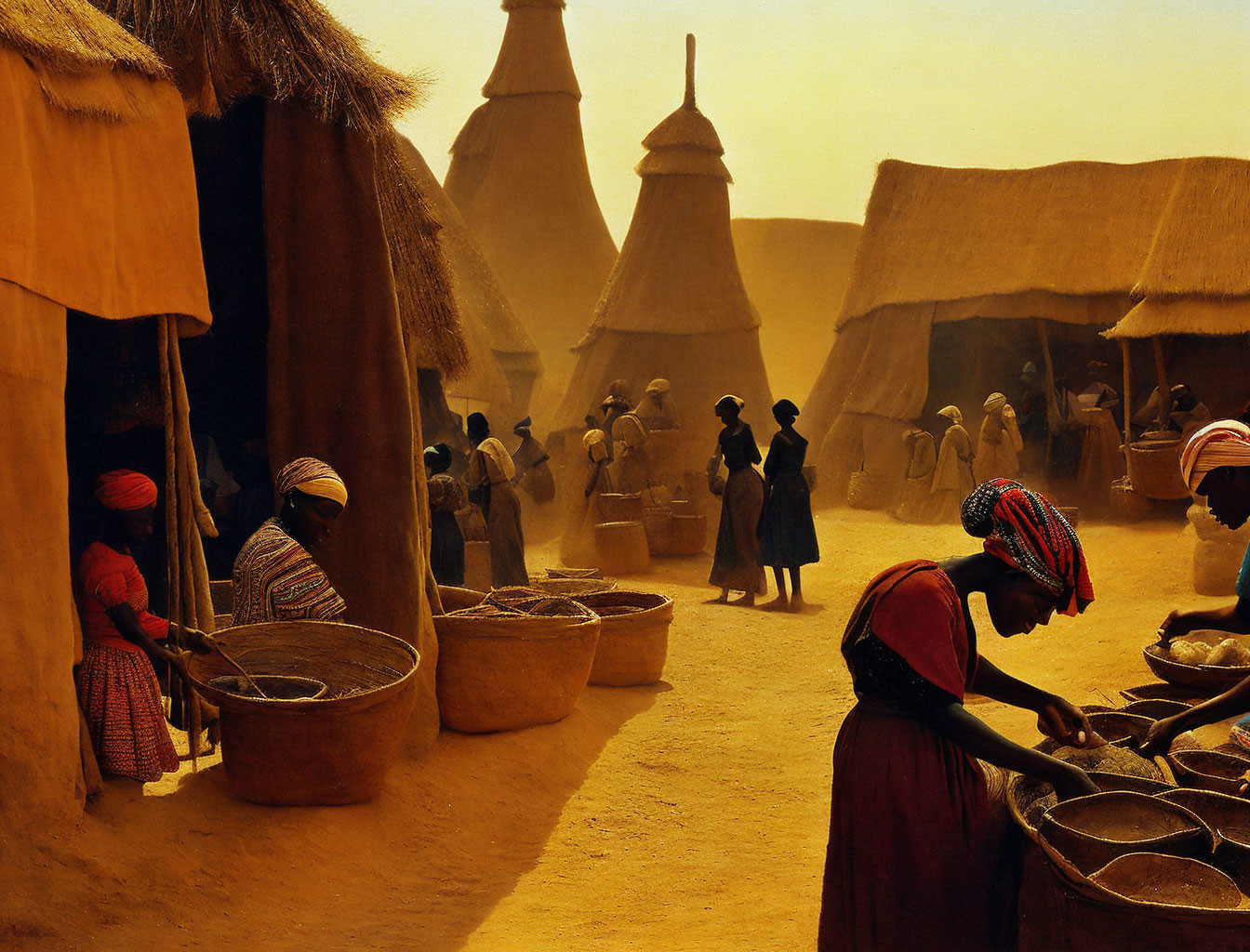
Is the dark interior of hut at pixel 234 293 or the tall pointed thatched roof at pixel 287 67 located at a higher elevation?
the tall pointed thatched roof at pixel 287 67

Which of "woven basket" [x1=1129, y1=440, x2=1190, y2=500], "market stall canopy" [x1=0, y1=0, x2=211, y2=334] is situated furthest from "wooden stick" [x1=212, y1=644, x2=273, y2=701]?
"woven basket" [x1=1129, y1=440, x2=1190, y2=500]

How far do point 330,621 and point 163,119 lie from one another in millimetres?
2048

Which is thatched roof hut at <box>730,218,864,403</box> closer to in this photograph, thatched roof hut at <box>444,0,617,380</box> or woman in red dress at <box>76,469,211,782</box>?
thatched roof hut at <box>444,0,617,380</box>

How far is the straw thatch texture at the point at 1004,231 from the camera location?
15.7m

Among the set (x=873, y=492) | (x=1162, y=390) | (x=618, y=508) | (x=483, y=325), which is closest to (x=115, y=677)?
(x=618, y=508)

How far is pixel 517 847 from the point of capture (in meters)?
4.84

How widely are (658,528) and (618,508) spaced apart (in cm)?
89

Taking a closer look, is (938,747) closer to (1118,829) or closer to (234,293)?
(1118,829)

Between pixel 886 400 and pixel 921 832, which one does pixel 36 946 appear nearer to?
pixel 921 832

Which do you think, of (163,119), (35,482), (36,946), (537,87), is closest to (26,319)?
(35,482)

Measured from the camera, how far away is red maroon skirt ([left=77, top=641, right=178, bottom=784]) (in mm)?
4195

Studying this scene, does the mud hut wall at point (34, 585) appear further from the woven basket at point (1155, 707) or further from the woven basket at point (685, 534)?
the woven basket at point (685, 534)

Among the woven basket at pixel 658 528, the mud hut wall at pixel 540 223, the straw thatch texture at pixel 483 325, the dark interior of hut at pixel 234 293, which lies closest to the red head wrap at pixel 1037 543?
the dark interior of hut at pixel 234 293

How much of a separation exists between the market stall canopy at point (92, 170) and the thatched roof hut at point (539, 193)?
64.0 feet
